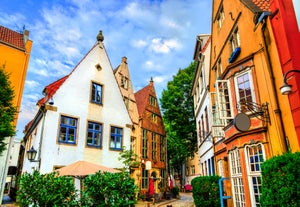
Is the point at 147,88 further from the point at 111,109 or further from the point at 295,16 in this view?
the point at 295,16

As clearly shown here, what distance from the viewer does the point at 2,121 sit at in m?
10.7

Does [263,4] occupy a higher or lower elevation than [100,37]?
lower

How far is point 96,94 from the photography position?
16141mm

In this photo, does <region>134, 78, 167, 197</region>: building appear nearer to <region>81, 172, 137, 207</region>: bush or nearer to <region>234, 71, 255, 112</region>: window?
<region>81, 172, 137, 207</region>: bush

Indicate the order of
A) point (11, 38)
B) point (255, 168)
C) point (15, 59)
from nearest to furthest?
point (255, 168) < point (15, 59) < point (11, 38)

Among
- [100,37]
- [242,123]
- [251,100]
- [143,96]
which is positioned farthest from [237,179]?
[143,96]

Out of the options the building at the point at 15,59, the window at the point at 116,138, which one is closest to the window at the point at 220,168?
the window at the point at 116,138

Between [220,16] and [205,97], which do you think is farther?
[205,97]

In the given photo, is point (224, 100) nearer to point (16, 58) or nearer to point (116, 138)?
point (116, 138)

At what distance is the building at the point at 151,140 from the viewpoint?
23.4m

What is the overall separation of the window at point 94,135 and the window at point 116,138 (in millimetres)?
1064

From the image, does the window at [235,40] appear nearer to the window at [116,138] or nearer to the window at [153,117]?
the window at [116,138]

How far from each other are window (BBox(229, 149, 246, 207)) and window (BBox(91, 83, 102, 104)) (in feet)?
33.2

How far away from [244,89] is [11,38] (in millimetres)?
15852
